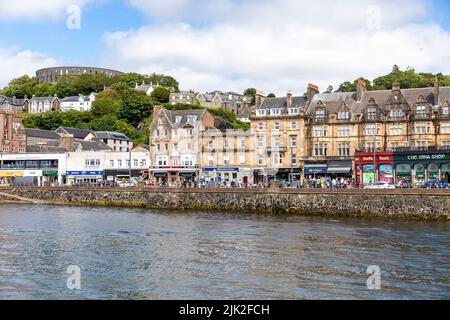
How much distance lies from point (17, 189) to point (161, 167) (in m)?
18.3

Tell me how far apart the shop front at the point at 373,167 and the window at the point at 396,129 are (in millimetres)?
3821

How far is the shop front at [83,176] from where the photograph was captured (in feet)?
274

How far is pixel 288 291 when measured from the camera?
21.5 meters

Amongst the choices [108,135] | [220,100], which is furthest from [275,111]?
[220,100]

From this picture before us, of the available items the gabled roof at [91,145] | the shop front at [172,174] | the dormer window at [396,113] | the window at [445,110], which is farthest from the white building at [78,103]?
the window at [445,110]

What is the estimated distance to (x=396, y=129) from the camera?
65562 mm

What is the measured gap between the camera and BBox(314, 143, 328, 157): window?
226ft

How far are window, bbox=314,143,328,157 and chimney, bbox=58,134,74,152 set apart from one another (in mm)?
42529

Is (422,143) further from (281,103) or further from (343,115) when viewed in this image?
(281,103)

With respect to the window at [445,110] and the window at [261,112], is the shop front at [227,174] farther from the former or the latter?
the window at [445,110]

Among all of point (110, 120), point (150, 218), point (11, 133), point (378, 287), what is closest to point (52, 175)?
point (11, 133)

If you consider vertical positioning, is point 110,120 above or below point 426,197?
above

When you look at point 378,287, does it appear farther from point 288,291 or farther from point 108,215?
point 108,215

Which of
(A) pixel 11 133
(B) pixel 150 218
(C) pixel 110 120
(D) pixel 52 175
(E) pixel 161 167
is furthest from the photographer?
(C) pixel 110 120
